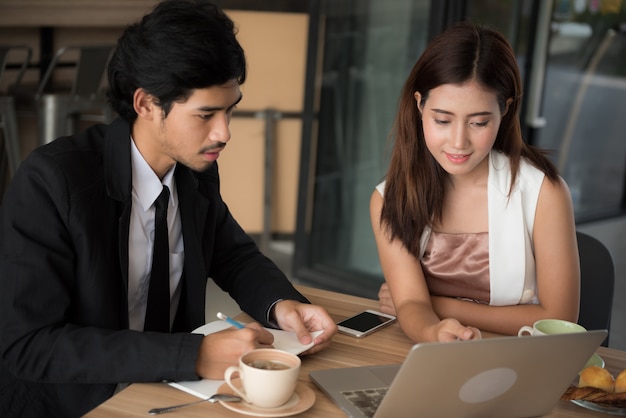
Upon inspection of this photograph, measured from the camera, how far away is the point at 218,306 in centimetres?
338

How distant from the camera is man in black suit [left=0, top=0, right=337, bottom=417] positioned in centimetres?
135

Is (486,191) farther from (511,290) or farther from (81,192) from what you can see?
(81,192)

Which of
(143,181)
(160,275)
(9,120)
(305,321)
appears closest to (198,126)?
(143,181)

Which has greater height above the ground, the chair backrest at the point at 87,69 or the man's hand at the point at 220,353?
the chair backrest at the point at 87,69

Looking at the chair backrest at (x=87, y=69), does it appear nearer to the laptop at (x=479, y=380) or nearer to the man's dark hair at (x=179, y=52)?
the man's dark hair at (x=179, y=52)

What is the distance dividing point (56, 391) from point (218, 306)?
187 centimetres

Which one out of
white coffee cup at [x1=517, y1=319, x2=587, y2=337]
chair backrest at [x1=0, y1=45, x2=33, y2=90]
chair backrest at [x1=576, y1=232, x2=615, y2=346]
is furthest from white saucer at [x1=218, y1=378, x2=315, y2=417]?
chair backrest at [x1=0, y1=45, x2=33, y2=90]

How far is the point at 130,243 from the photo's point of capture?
5.20 feet

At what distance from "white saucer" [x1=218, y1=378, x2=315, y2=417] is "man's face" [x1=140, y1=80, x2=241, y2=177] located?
1.53 ft

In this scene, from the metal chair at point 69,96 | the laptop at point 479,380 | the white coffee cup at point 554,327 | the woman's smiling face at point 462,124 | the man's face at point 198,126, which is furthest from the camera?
the metal chair at point 69,96

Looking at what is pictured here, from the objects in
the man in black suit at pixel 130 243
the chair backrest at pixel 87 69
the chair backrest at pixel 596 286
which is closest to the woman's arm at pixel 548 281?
the chair backrest at pixel 596 286

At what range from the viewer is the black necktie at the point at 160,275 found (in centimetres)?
160

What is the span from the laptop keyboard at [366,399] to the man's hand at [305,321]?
0.53 feet

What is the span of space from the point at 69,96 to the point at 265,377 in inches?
130
